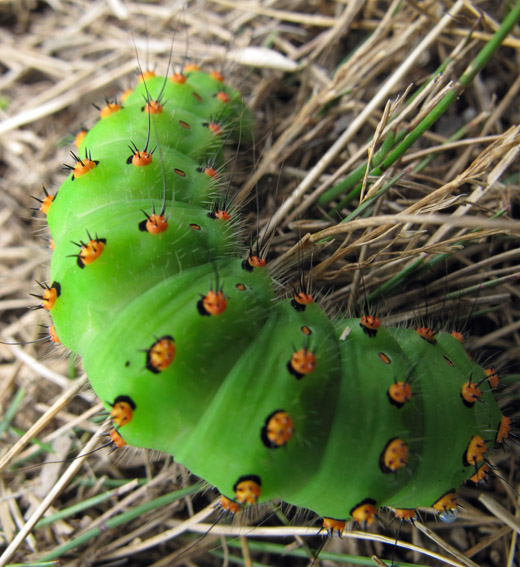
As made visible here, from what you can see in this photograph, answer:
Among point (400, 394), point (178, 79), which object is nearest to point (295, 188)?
point (178, 79)

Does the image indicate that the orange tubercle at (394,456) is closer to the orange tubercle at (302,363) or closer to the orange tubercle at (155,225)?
the orange tubercle at (302,363)

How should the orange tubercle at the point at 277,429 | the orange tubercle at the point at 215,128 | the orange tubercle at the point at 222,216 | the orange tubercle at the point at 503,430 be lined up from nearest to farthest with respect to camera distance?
the orange tubercle at the point at 277,429 < the orange tubercle at the point at 503,430 < the orange tubercle at the point at 222,216 < the orange tubercle at the point at 215,128

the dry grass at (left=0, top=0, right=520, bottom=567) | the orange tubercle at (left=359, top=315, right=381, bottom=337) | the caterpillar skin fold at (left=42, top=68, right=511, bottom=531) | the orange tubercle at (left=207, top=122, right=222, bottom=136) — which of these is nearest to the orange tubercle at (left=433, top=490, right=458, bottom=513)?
the caterpillar skin fold at (left=42, top=68, right=511, bottom=531)

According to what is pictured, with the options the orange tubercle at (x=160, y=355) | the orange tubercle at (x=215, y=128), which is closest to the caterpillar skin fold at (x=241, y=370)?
the orange tubercle at (x=160, y=355)

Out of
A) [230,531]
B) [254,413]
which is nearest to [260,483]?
[254,413]

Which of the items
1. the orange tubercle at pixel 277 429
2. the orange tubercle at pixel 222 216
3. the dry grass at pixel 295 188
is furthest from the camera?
the dry grass at pixel 295 188

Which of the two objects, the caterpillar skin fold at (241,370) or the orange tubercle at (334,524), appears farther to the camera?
the orange tubercle at (334,524)
